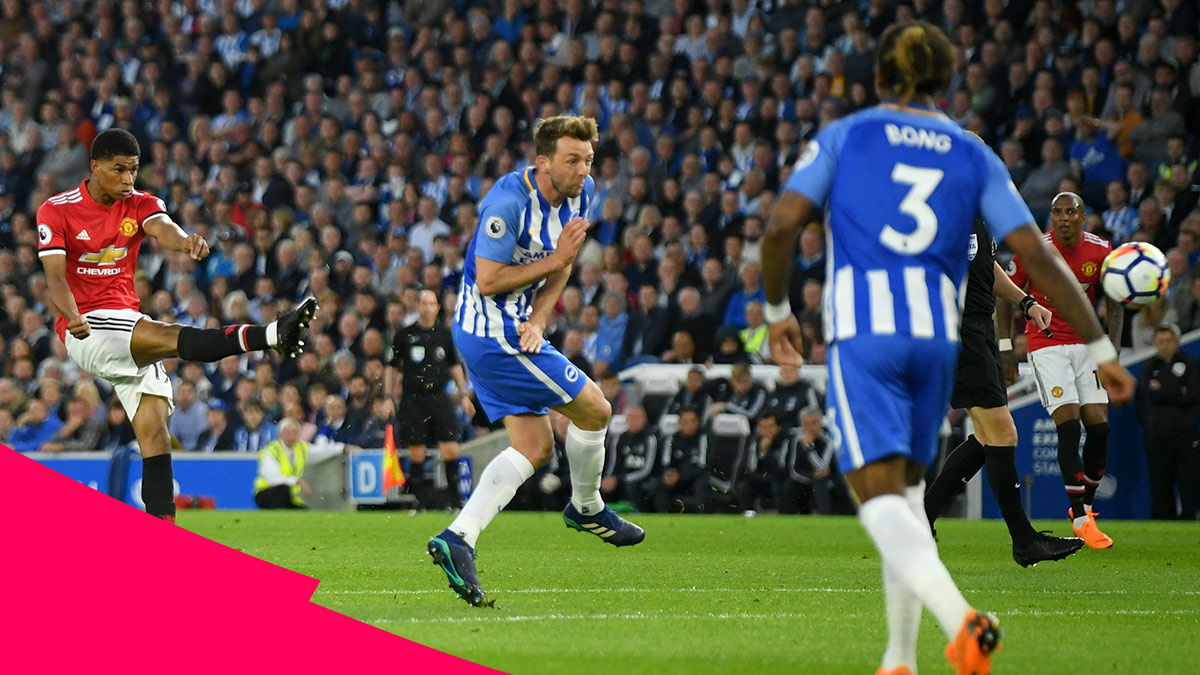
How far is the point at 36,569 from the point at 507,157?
14500 mm

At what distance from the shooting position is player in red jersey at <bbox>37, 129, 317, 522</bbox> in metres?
8.70

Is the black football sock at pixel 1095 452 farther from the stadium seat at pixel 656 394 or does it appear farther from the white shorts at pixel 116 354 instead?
the white shorts at pixel 116 354

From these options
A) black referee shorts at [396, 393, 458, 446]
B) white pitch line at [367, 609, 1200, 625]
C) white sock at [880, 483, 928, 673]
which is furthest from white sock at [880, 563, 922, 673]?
black referee shorts at [396, 393, 458, 446]

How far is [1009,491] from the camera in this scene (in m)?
9.18

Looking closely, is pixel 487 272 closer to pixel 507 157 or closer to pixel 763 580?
pixel 763 580

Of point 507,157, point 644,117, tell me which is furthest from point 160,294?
point 644,117

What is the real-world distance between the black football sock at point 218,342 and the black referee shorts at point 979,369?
4.09m

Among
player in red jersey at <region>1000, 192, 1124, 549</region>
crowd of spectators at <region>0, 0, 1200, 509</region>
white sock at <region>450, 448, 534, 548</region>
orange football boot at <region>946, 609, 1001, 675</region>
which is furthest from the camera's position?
crowd of spectators at <region>0, 0, 1200, 509</region>

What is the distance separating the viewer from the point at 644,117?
20031mm

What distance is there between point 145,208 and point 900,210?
19.2 feet

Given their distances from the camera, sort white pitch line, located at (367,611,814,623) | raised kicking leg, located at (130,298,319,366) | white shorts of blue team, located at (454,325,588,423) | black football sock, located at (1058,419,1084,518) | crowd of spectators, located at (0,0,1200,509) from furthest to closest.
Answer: crowd of spectators, located at (0,0,1200,509), black football sock, located at (1058,419,1084,518), raised kicking leg, located at (130,298,319,366), white shorts of blue team, located at (454,325,588,423), white pitch line, located at (367,611,814,623)

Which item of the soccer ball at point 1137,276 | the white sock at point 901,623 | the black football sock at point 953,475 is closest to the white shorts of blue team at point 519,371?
the white sock at point 901,623

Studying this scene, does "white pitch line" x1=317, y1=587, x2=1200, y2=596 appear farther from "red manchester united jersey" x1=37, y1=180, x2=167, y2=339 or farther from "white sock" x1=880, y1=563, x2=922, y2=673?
"white sock" x1=880, y1=563, x2=922, y2=673

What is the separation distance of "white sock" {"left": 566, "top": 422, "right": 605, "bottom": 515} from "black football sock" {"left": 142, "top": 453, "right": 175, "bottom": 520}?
2.89m
